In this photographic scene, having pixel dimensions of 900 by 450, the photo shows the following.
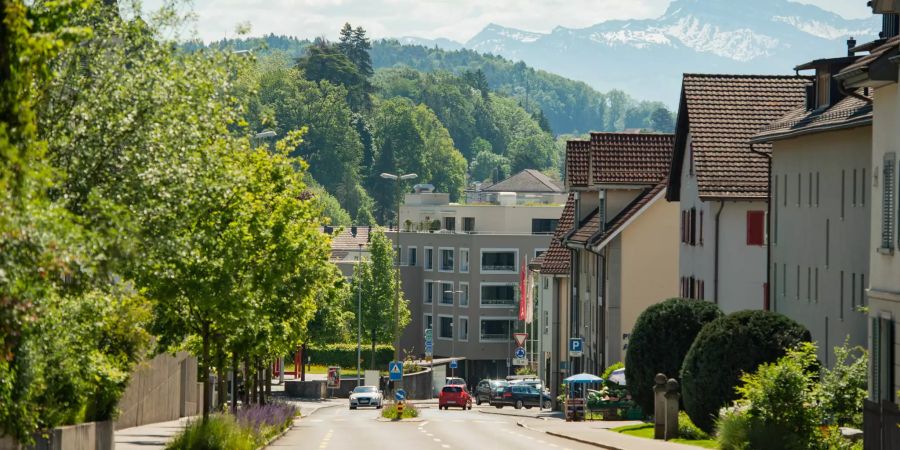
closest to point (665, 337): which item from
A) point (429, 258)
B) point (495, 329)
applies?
point (495, 329)

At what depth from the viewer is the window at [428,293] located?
13012 cm

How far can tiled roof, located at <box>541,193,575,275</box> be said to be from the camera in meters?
74.7

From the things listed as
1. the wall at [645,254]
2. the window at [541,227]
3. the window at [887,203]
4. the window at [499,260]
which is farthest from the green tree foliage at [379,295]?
the window at [887,203]

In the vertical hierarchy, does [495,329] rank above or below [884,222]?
below

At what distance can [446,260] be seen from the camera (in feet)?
424

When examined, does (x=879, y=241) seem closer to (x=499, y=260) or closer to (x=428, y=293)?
(x=499, y=260)

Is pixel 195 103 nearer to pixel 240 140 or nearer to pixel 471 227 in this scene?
pixel 240 140

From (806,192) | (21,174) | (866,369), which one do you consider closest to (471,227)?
(806,192)

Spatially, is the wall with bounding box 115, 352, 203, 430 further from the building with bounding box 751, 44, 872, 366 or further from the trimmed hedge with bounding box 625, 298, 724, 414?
the building with bounding box 751, 44, 872, 366

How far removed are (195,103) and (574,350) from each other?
36.4m

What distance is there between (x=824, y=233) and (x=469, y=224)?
3608 inches

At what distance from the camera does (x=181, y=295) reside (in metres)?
29.7

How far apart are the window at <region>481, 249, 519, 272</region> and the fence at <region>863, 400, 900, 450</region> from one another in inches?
3912

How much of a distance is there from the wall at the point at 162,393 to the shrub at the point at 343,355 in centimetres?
5643
